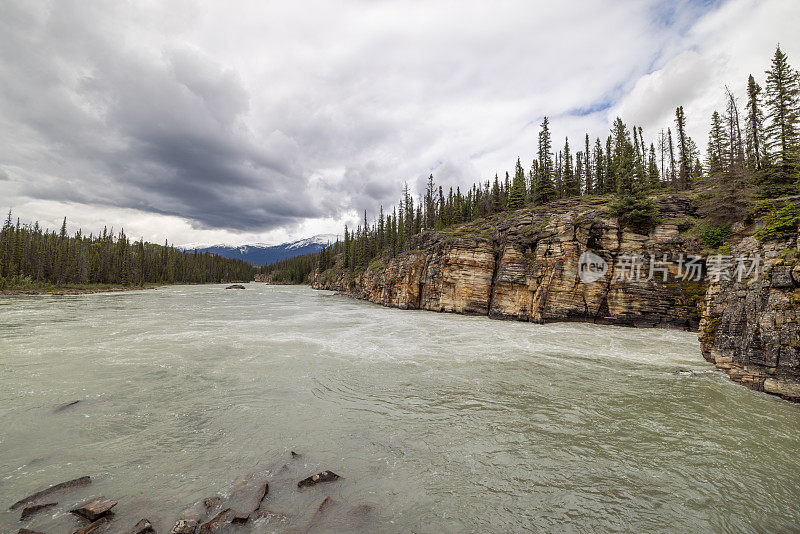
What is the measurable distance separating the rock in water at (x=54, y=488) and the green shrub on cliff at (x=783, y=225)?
979 inches

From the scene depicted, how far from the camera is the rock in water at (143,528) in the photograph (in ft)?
15.3

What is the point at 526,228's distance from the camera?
3606cm

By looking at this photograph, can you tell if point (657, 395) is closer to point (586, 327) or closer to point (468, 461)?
point (468, 461)

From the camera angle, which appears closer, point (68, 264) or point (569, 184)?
point (569, 184)

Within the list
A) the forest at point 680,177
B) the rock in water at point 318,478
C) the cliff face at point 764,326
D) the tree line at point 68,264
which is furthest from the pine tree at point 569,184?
the tree line at point 68,264

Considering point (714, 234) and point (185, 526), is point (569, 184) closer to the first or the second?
point (714, 234)

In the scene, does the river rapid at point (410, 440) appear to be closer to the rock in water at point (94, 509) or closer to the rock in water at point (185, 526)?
the rock in water at point (94, 509)

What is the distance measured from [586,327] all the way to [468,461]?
24528 millimetres

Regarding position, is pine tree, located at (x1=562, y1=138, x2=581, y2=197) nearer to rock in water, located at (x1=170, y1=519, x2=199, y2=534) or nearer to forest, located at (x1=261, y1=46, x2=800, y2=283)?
forest, located at (x1=261, y1=46, x2=800, y2=283)

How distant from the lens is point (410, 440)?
803cm

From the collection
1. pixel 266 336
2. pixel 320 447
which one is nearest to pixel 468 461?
pixel 320 447

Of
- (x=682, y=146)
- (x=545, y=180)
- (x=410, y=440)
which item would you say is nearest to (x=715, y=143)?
(x=682, y=146)

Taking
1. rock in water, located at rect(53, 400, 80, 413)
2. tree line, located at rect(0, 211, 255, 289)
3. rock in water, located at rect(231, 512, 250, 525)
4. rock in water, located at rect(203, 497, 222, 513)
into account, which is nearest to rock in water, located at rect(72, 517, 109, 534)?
rock in water, located at rect(203, 497, 222, 513)

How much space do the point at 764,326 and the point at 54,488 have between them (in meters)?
21.8
